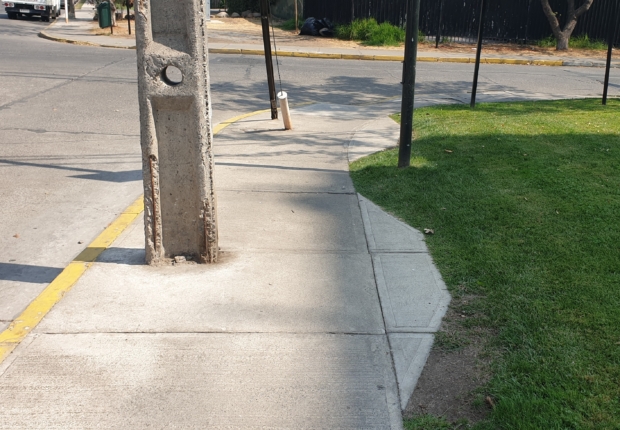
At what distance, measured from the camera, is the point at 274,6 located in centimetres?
3262

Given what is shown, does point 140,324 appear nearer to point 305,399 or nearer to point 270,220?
point 305,399

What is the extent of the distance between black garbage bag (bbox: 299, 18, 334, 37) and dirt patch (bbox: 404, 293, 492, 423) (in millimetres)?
22373

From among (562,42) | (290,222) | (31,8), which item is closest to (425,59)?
(562,42)

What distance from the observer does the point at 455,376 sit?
369 cm

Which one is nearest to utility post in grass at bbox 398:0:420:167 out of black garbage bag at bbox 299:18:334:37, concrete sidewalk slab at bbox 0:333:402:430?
concrete sidewalk slab at bbox 0:333:402:430

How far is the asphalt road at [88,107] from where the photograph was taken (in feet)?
19.8

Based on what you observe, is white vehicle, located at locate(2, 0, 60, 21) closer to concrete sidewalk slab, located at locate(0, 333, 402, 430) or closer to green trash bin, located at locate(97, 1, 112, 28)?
green trash bin, located at locate(97, 1, 112, 28)

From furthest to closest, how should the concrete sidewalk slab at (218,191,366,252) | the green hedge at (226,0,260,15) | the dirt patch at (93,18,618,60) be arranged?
the green hedge at (226,0,260,15)
the dirt patch at (93,18,618,60)
the concrete sidewalk slab at (218,191,366,252)

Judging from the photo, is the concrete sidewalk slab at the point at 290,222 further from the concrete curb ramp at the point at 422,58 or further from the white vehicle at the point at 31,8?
the white vehicle at the point at 31,8

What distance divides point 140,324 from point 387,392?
1.65 metres

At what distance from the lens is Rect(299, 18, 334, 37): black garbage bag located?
83.4 ft

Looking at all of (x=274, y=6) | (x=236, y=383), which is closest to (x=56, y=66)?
A: (x=236, y=383)

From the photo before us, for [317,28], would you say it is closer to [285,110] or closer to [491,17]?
[491,17]

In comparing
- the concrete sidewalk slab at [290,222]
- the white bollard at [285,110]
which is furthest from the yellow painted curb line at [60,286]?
the white bollard at [285,110]
